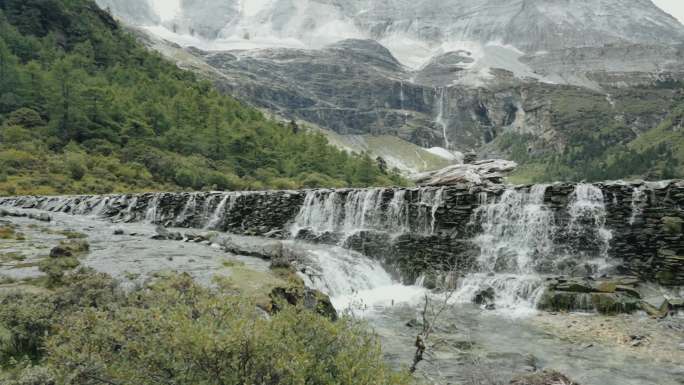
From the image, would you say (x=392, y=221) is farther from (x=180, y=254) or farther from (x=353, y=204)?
(x=180, y=254)

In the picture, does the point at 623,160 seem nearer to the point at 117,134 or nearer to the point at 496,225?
the point at 496,225

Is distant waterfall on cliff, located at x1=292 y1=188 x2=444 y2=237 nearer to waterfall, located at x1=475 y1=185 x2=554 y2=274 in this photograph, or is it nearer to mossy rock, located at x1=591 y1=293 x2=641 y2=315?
waterfall, located at x1=475 y1=185 x2=554 y2=274

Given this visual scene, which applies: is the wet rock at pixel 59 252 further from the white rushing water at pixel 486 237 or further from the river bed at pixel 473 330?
the white rushing water at pixel 486 237

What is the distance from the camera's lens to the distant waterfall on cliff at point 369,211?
95.7ft

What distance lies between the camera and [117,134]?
66188 mm

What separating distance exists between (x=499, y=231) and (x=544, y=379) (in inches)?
680

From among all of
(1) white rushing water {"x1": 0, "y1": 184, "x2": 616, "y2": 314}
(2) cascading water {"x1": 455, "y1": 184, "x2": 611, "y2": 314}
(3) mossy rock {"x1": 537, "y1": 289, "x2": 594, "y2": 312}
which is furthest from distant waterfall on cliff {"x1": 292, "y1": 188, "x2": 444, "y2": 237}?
(3) mossy rock {"x1": 537, "y1": 289, "x2": 594, "y2": 312}

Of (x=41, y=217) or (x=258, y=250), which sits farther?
(x=41, y=217)

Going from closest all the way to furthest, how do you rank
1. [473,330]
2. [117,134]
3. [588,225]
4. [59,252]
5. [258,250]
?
[473,330]
[59,252]
[588,225]
[258,250]
[117,134]

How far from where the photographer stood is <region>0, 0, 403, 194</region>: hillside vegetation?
2136 inches

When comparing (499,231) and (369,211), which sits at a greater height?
(369,211)

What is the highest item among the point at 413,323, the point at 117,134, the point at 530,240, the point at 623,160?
the point at 623,160

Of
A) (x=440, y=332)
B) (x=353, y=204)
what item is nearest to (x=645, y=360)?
(x=440, y=332)

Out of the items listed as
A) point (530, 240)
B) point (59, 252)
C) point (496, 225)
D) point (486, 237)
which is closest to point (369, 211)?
point (486, 237)
